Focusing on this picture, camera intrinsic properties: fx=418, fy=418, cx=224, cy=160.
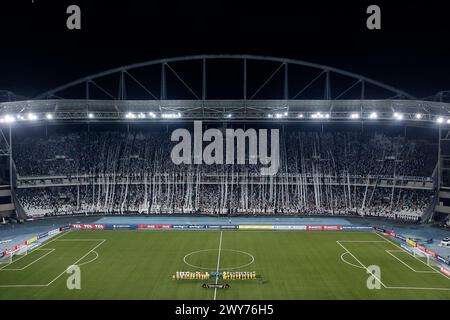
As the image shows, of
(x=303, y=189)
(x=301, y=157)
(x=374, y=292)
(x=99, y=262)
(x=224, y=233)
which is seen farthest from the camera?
(x=301, y=157)

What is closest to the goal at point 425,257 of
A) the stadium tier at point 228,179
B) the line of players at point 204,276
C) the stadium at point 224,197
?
the stadium at point 224,197

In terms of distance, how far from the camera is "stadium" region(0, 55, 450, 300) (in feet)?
90.1

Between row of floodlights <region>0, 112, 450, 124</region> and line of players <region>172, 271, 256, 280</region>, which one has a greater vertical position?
row of floodlights <region>0, 112, 450, 124</region>

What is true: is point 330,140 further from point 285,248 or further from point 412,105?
point 285,248

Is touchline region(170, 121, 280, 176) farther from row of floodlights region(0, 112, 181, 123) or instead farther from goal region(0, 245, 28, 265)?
goal region(0, 245, 28, 265)

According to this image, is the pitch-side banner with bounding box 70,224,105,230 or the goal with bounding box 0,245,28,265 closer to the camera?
the goal with bounding box 0,245,28,265

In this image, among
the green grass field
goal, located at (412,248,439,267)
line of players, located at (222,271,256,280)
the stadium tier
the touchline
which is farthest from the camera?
the touchline

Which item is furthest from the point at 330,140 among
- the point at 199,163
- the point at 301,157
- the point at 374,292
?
the point at 374,292

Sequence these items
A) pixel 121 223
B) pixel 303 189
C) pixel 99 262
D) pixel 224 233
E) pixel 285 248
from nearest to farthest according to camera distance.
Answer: pixel 99 262
pixel 285 248
pixel 224 233
pixel 121 223
pixel 303 189

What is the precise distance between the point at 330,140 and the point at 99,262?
40456mm

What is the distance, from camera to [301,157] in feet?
194

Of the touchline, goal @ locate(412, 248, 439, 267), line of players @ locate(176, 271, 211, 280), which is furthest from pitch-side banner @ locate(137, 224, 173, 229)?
goal @ locate(412, 248, 439, 267)

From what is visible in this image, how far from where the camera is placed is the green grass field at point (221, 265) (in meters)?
24.7

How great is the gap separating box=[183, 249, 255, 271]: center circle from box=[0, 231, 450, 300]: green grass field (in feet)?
0.24
